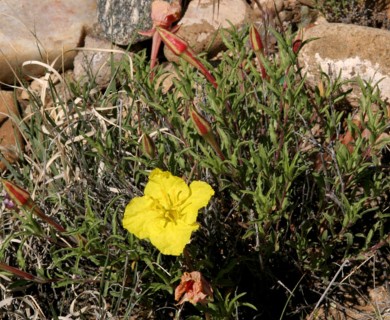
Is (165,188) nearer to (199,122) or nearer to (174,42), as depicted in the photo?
(199,122)

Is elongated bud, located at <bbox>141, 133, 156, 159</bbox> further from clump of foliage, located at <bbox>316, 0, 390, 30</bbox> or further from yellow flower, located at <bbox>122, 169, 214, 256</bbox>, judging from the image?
clump of foliage, located at <bbox>316, 0, 390, 30</bbox>

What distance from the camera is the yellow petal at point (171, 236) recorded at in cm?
218

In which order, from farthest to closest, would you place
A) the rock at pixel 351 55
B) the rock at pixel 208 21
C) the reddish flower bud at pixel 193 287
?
1. the rock at pixel 208 21
2. the rock at pixel 351 55
3. the reddish flower bud at pixel 193 287

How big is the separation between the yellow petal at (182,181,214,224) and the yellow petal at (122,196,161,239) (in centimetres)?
10

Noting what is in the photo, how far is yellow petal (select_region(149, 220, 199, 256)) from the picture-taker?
7.14 feet

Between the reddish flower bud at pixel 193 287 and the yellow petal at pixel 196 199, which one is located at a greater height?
the yellow petal at pixel 196 199

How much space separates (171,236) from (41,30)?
2.57m

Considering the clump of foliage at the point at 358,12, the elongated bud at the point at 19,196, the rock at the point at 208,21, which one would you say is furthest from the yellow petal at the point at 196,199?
the clump of foliage at the point at 358,12

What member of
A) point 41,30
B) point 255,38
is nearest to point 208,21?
point 41,30

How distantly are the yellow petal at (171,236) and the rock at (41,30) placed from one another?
2.30 meters

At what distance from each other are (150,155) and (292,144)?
73cm

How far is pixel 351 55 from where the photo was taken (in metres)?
3.60

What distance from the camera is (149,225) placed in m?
2.27

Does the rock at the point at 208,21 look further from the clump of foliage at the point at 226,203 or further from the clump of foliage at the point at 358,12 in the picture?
the clump of foliage at the point at 226,203
